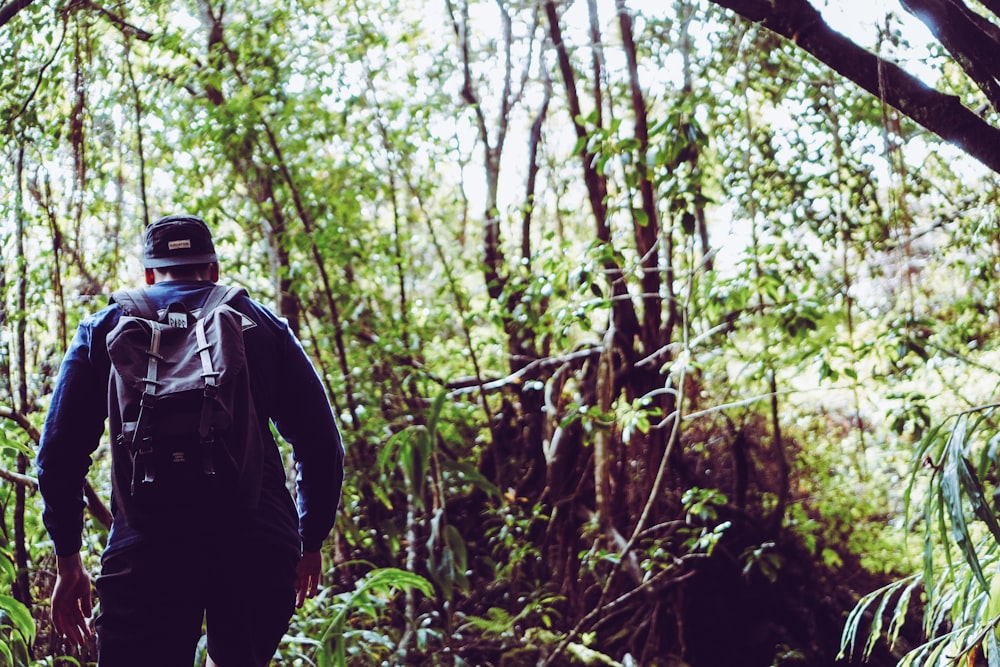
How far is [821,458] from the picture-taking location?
20.4 ft

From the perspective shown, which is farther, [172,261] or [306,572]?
[306,572]

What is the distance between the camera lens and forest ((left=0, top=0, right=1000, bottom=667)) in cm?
380

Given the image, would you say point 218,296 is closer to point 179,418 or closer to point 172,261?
point 172,261

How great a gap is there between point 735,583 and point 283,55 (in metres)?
4.22

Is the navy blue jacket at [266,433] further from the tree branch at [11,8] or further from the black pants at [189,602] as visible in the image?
the tree branch at [11,8]

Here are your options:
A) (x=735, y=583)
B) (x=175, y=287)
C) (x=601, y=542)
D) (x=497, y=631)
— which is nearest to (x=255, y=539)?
(x=175, y=287)

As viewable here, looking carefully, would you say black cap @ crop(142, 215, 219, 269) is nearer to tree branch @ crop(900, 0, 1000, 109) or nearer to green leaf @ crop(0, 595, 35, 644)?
green leaf @ crop(0, 595, 35, 644)

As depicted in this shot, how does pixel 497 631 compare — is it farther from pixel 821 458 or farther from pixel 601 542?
pixel 821 458

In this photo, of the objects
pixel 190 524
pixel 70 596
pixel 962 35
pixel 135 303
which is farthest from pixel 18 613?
pixel 962 35

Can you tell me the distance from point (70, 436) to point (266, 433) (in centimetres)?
41

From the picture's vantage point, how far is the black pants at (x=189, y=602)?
1.76 meters

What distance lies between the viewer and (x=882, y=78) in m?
2.08

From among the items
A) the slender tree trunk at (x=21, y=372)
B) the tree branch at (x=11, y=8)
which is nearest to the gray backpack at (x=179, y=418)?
the tree branch at (x=11, y=8)

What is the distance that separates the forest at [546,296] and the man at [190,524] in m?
0.45
